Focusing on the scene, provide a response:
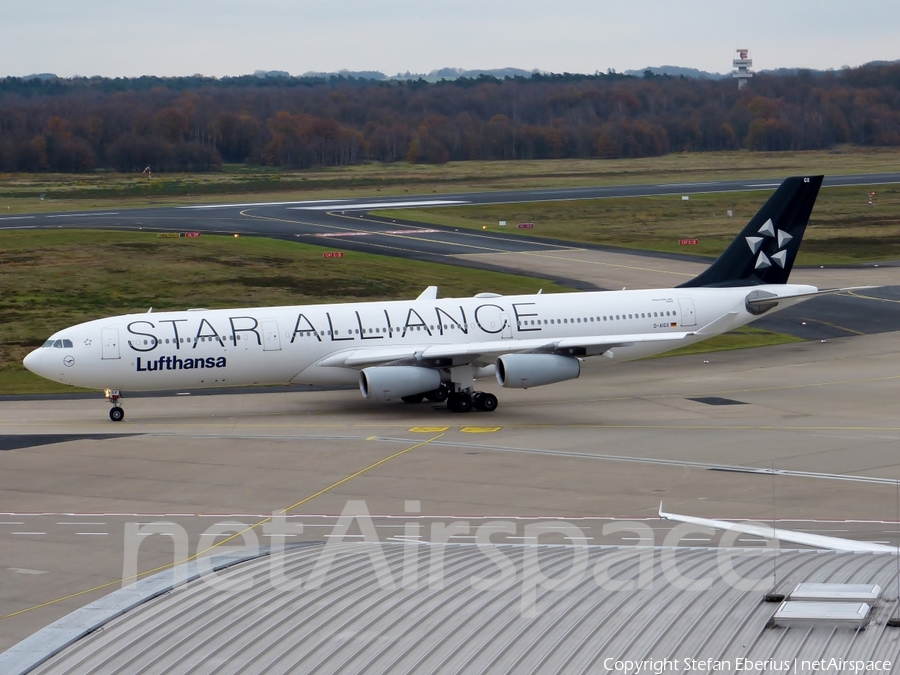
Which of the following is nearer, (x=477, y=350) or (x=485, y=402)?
(x=477, y=350)

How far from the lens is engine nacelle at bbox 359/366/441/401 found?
1684 inches

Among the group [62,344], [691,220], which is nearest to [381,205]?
[691,220]

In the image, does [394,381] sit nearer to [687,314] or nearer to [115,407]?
[115,407]

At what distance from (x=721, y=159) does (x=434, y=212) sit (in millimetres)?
85901

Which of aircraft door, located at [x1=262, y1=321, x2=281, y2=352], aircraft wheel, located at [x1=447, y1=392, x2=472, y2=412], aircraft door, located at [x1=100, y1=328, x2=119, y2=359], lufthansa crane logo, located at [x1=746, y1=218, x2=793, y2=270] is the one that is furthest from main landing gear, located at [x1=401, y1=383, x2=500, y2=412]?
lufthansa crane logo, located at [x1=746, y1=218, x2=793, y2=270]

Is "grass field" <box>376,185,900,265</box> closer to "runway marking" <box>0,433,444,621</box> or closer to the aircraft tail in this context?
the aircraft tail

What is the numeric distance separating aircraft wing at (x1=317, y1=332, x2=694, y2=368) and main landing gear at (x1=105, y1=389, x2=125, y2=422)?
25.7 feet

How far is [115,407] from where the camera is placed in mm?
44594

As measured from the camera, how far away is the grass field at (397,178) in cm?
13188

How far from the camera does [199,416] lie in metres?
45.4

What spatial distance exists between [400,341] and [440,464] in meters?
10.2

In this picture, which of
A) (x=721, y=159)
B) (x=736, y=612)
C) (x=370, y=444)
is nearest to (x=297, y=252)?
(x=370, y=444)
